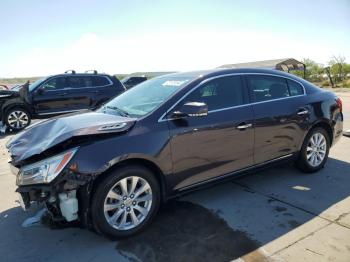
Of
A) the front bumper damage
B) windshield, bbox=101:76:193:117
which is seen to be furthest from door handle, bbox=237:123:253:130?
the front bumper damage

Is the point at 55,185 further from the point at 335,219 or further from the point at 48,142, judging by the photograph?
the point at 335,219

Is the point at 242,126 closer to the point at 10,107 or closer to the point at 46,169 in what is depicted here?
the point at 46,169

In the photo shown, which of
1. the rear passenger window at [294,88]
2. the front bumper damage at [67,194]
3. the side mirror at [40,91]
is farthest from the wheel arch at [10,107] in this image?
the rear passenger window at [294,88]

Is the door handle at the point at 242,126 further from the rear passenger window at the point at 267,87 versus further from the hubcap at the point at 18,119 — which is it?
the hubcap at the point at 18,119

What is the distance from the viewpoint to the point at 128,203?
129 inches

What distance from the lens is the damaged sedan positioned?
300 cm

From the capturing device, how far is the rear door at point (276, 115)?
4172 millimetres

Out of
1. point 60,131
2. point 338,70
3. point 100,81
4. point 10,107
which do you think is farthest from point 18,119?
point 338,70

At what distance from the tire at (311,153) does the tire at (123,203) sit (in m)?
2.50

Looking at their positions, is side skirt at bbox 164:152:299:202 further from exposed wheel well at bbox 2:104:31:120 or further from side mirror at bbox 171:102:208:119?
exposed wheel well at bbox 2:104:31:120

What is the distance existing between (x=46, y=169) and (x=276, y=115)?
293cm

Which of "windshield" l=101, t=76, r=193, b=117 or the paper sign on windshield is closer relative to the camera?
"windshield" l=101, t=76, r=193, b=117

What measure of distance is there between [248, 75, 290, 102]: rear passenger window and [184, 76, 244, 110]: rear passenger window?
0.23m

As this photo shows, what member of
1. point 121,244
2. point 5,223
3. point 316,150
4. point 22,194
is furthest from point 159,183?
point 316,150
